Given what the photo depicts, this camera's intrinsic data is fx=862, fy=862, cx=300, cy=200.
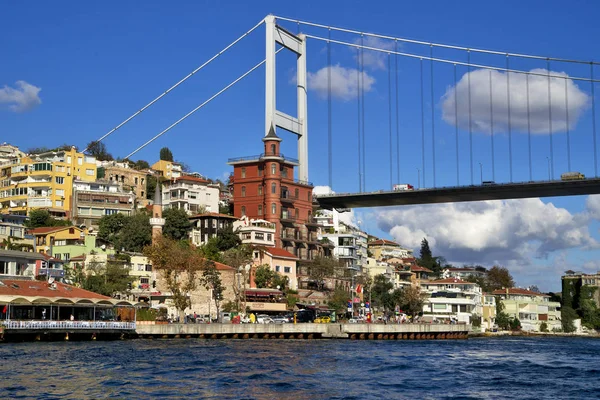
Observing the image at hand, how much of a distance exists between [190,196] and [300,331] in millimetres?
40153

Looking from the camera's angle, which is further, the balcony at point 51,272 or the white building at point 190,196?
the white building at point 190,196

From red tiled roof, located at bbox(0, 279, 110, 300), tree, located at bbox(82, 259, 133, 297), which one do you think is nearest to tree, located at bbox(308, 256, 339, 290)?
tree, located at bbox(82, 259, 133, 297)

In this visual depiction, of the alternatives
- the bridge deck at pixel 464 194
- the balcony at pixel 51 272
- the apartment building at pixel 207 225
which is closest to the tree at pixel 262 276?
the apartment building at pixel 207 225

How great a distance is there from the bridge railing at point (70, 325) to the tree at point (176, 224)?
30219 mm

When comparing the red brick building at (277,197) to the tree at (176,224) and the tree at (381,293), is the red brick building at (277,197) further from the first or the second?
the tree at (381,293)

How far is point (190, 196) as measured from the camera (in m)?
105

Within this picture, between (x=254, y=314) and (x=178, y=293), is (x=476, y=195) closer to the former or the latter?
(x=254, y=314)

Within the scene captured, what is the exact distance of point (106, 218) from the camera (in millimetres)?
94625

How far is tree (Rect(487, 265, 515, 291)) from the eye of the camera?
145 m

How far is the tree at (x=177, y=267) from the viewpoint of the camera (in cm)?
7200

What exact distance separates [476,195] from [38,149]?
76091 millimetres

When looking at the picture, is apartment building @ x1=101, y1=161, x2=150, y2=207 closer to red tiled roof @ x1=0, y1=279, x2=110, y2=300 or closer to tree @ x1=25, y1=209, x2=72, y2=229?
tree @ x1=25, y1=209, x2=72, y2=229

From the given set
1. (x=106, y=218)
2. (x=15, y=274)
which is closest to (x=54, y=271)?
(x=15, y=274)

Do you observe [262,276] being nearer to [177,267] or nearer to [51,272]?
[177,267]
